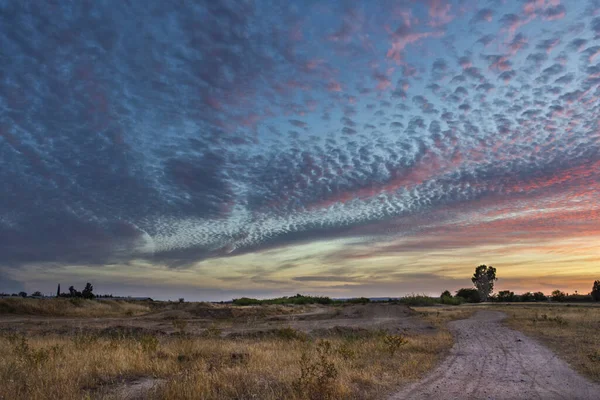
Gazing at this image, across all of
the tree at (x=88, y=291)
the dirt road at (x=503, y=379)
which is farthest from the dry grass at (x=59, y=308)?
the dirt road at (x=503, y=379)

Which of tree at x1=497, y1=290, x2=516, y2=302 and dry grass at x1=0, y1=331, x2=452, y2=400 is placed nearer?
dry grass at x1=0, y1=331, x2=452, y2=400

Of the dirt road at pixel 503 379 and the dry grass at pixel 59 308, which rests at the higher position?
the dirt road at pixel 503 379

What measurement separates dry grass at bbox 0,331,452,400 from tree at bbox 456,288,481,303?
431 ft

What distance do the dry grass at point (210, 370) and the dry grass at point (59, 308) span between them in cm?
3488

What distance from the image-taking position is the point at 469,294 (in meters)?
139

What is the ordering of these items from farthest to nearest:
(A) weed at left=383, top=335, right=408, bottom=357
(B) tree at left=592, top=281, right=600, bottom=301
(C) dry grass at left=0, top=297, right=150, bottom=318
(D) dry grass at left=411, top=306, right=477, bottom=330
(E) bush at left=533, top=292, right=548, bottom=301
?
(E) bush at left=533, top=292, right=548, bottom=301
(B) tree at left=592, top=281, right=600, bottom=301
(C) dry grass at left=0, top=297, right=150, bottom=318
(D) dry grass at left=411, top=306, right=477, bottom=330
(A) weed at left=383, top=335, right=408, bottom=357

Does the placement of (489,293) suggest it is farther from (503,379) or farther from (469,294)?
(503,379)

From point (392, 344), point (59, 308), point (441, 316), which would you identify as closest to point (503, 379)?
point (392, 344)

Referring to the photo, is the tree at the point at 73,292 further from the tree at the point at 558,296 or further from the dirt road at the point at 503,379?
the tree at the point at 558,296

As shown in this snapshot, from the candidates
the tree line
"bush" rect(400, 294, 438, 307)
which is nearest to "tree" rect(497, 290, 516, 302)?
the tree line

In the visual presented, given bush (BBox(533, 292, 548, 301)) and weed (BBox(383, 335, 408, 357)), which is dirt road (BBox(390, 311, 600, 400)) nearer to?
weed (BBox(383, 335, 408, 357))

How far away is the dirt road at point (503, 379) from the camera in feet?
34.7

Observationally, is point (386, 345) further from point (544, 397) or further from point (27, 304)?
point (27, 304)

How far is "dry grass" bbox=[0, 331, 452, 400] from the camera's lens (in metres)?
9.68
